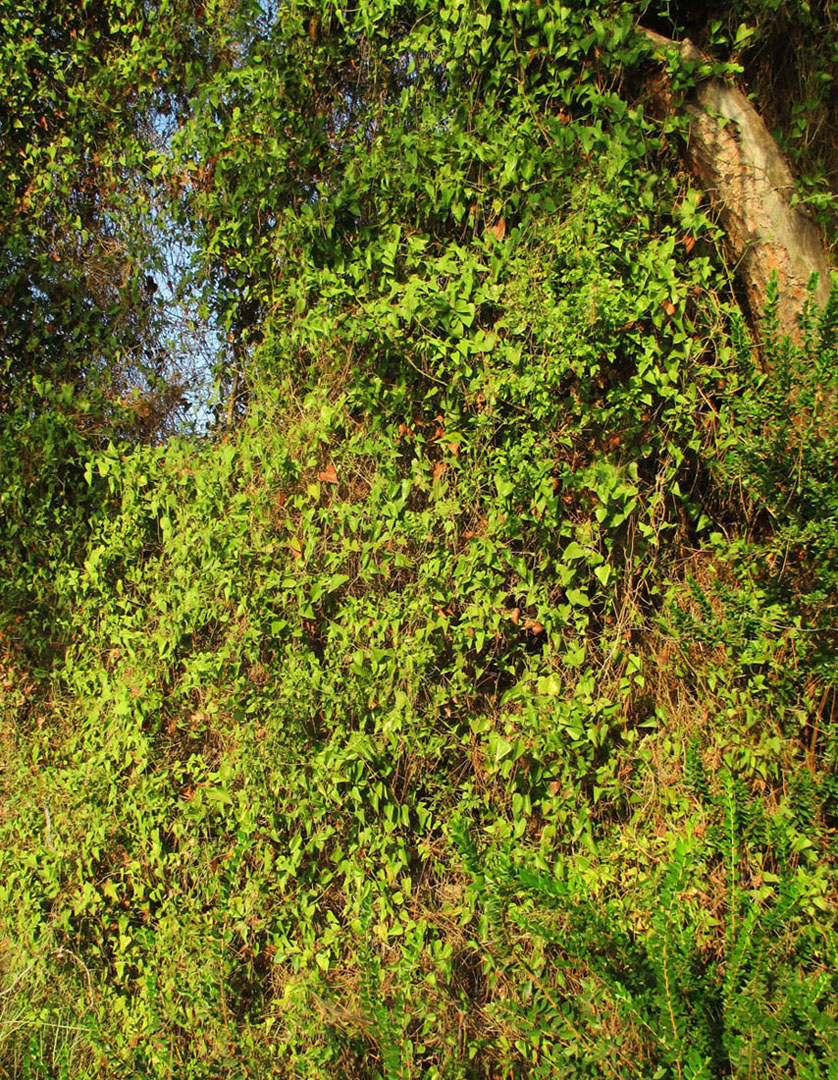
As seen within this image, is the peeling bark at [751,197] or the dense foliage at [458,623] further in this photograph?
the peeling bark at [751,197]

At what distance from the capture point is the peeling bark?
124 inches

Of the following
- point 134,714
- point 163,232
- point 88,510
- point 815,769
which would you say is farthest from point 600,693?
point 163,232

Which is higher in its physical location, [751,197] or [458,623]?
[751,197]

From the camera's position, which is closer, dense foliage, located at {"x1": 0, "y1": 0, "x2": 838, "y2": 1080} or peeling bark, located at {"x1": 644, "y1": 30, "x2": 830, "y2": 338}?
dense foliage, located at {"x1": 0, "y1": 0, "x2": 838, "y2": 1080}

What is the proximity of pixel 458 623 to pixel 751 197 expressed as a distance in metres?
1.95

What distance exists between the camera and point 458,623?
3.23 m

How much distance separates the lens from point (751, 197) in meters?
3.15

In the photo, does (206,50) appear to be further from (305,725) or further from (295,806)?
(295,806)

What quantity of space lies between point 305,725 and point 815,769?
73.4 inches

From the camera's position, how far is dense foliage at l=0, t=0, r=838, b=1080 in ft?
9.14

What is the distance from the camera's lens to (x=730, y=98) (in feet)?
10.5

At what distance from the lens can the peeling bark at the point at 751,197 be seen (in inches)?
124

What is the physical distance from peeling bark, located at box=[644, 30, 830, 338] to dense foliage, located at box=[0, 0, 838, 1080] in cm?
11

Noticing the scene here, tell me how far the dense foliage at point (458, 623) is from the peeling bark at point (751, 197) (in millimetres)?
109
